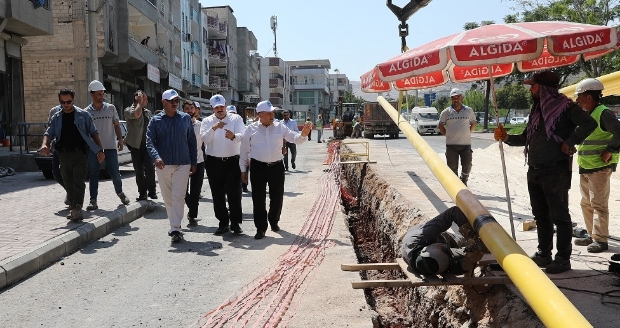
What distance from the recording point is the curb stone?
5500 mm

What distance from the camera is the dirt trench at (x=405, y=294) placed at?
4336mm

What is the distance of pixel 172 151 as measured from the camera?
7246mm

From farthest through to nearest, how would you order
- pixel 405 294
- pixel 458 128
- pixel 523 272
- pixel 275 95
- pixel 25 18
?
pixel 275 95 → pixel 25 18 → pixel 458 128 → pixel 405 294 → pixel 523 272

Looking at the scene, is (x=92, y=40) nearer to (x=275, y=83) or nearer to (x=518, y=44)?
(x=518, y=44)

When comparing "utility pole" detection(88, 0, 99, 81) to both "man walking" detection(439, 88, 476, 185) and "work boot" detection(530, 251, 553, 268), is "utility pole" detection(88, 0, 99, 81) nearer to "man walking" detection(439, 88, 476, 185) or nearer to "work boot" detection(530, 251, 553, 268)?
"man walking" detection(439, 88, 476, 185)

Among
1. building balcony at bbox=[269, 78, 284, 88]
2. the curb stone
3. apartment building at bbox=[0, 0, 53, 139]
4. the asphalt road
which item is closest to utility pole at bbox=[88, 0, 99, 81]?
apartment building at bbox=[0, 0, 53, 139]

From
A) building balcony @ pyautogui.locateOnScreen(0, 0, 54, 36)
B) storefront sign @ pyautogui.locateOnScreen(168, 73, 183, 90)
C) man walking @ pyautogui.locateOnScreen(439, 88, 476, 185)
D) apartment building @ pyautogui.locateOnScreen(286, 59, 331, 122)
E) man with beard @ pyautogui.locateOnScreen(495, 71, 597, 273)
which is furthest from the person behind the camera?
apartment building @ pyautogui.locateOnScreen(286, 59, 331, 122)

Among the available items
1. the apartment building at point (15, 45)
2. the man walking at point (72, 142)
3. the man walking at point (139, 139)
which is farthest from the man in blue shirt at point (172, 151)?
the apartment building at point (15, 45)

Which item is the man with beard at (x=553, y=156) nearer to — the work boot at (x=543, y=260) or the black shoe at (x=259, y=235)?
the work boot at (x=543, y=260)

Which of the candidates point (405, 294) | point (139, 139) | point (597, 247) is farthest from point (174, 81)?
point (597, 247)

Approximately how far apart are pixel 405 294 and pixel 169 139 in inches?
135

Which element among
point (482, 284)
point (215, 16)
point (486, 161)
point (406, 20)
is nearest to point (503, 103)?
point (215, 16)

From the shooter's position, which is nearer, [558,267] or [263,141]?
[558,267]

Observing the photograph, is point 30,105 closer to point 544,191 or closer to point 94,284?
point 94,284
